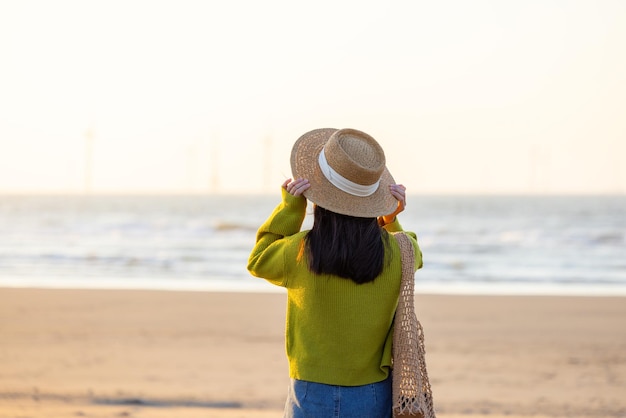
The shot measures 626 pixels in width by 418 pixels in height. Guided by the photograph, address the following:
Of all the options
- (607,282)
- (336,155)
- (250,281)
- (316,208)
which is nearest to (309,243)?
(316,208)

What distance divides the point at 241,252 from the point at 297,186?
63.9 ft

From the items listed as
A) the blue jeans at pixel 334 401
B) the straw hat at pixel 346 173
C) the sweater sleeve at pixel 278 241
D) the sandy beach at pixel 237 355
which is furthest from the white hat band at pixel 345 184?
the sandy beach at pixel 237 355

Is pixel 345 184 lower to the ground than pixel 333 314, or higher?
higher

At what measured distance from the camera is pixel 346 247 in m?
2.18

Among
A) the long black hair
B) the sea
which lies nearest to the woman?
the long black hair

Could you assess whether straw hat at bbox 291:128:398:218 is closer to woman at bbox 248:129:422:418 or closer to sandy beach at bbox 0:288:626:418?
woman at bbox 248:129:422:418

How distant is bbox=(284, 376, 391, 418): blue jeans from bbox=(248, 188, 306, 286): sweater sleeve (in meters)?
0.31

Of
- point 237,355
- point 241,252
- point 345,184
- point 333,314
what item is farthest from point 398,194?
point 241,252

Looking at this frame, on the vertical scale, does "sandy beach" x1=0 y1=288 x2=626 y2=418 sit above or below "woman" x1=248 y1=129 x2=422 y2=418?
below

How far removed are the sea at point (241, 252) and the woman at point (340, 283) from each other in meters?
0.11

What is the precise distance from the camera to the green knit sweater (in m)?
2.24

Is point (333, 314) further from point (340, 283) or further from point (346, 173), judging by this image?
point (346, 173)

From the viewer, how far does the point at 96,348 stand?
718 centimetres

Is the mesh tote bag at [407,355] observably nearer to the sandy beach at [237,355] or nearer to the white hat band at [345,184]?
the white hat band at [345,184]
